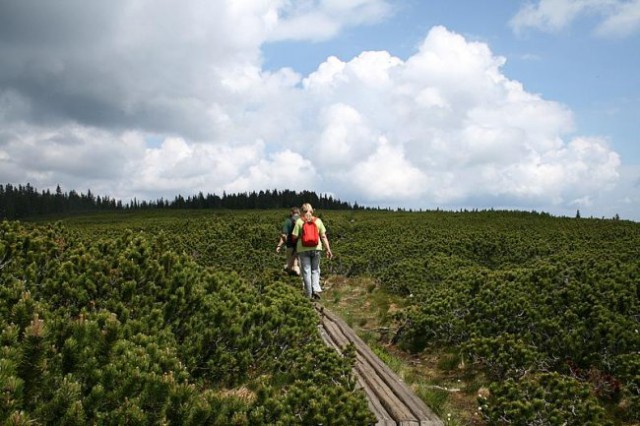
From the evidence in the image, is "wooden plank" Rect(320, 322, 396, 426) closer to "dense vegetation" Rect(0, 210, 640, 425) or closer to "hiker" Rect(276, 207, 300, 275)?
"dense vegetation" Rect(0, 210, 640, 425)

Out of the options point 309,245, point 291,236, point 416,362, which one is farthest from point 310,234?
point 416,362

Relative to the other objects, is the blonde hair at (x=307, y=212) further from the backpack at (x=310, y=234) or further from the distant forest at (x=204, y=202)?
the distant forest at (x=204, y=202)

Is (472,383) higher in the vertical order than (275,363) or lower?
lower

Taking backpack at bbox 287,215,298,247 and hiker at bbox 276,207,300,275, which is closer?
hiker at bbox 276,207,300,275

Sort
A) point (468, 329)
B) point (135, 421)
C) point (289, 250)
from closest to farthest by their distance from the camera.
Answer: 1. point (135, 421)
2. point (468, 329)
3. point (289, 250)

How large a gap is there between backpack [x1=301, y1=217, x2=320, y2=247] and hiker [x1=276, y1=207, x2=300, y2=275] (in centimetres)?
111

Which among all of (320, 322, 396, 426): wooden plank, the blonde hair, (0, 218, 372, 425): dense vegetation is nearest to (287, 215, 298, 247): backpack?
the blonde hair

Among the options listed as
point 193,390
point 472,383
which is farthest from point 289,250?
point 193,390

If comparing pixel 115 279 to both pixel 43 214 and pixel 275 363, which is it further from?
pixel 43 214

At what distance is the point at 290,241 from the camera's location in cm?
1359

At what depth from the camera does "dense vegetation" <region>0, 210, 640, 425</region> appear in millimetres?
4055

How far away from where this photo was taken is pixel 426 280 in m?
16.6

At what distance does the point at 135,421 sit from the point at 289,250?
10411 millimetres

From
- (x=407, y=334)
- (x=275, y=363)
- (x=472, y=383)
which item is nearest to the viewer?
(x=275, y=363)
